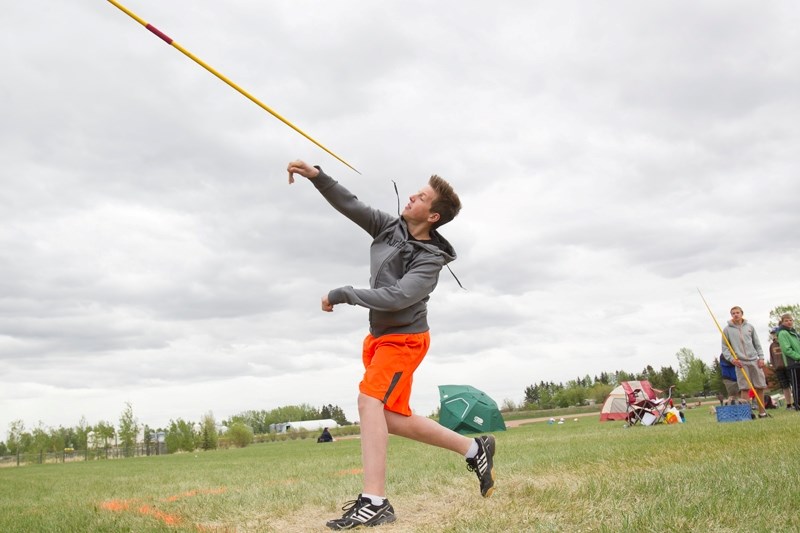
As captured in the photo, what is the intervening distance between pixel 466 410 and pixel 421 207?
14.2 meters

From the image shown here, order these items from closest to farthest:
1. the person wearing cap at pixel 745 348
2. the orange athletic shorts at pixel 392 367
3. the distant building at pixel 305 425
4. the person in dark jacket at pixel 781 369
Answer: the orange athletic shorts at pixel 392 367, the person wearing cap at pixel 745 348, the person in dark jacket at pixel 781 369, the distant building at pixel 305 425

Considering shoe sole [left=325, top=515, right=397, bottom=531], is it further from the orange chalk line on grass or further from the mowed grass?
the orange chalk line on grass

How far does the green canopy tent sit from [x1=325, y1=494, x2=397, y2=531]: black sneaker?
14049 mm

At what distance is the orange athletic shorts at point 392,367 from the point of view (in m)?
3.98

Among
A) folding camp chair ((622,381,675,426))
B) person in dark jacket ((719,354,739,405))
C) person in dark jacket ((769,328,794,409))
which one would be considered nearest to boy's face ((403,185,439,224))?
folding camp chair ((622,381,675,426))

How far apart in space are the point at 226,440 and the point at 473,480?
52.1 m

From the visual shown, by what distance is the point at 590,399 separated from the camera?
92.8 m

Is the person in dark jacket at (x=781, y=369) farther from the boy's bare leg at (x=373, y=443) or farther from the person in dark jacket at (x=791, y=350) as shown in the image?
the boy's bare leg at (x=373, y=443)

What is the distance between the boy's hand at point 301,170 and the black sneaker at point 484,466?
2.03 m

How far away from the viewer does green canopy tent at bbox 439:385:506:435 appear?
17.8m

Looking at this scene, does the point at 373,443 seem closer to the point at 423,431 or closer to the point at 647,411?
the point at 423,431

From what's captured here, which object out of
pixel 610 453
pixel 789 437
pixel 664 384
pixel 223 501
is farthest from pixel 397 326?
pixel 664 384

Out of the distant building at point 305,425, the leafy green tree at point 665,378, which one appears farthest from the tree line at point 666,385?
the distant building at point 305,425

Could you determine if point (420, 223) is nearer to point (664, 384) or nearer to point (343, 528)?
point (343, 528)
